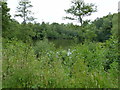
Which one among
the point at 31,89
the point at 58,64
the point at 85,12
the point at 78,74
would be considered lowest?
the point at 31,89

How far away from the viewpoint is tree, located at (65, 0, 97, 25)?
46.1 ft

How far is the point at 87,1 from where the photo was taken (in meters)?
14.3

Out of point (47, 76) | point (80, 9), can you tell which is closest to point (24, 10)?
point (80, 9)

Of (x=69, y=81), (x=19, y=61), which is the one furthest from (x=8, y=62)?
(x=69, y=81)

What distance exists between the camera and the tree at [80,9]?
14039 millimetres

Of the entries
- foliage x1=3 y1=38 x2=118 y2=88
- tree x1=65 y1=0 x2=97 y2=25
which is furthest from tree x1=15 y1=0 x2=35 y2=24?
foliage x1=3 y1=38 x2=118 y2=88

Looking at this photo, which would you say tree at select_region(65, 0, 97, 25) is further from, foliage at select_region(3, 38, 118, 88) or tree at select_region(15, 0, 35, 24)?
foliage at select_region(3, 38, 118, 88)

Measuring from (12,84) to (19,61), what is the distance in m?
0.39

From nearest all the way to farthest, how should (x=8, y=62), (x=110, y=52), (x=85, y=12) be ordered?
1. (x=8, y=62)
2. (x=110, y=52)
3. (x=85, y=12)

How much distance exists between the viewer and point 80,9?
14.2 m

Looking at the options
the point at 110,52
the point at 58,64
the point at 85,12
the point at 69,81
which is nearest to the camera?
the point at 69,81

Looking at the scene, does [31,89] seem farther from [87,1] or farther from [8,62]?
[87,1]

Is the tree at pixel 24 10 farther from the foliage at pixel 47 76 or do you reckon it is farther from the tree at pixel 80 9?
the foliage at pixel 47 76

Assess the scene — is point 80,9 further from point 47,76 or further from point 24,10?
point 47,76
